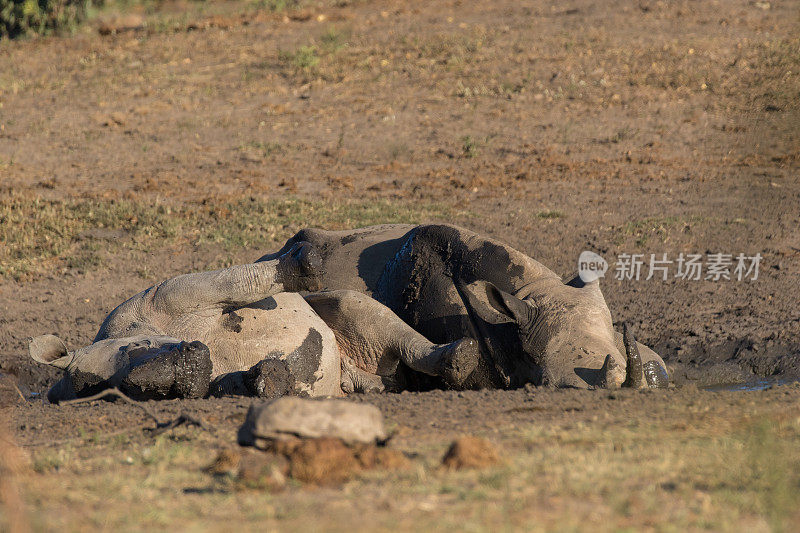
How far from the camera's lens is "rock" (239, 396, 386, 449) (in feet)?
10.7

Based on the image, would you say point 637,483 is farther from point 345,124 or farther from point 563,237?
point 345,124

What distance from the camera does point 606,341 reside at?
5.64 metres

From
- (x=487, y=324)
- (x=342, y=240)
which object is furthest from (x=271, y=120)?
(x=487, y=324)

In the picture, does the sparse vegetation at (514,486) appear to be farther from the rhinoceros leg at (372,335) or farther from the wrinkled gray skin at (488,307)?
the rhinoceros leg at (372,335)

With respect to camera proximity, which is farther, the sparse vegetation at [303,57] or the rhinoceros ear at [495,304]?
the sparse vegetation at [303,57]

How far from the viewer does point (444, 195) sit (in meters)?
11.6

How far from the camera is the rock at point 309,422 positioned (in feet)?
10.7

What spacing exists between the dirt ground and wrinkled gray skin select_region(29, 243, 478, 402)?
1.03 ft

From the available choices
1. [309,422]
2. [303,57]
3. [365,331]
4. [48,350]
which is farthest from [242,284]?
[303,57]

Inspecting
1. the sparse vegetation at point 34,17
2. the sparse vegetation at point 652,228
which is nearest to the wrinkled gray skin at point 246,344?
the sparse vegetation at point 652,228

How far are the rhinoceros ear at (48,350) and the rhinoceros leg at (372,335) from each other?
61.6 inches

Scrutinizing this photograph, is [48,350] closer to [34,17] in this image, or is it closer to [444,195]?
[444,195]

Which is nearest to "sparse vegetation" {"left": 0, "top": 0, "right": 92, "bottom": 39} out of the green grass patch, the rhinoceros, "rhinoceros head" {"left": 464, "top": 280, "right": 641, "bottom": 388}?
the green grass patch

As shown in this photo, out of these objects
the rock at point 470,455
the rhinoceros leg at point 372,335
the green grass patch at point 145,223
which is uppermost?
the rock at point 470,455
